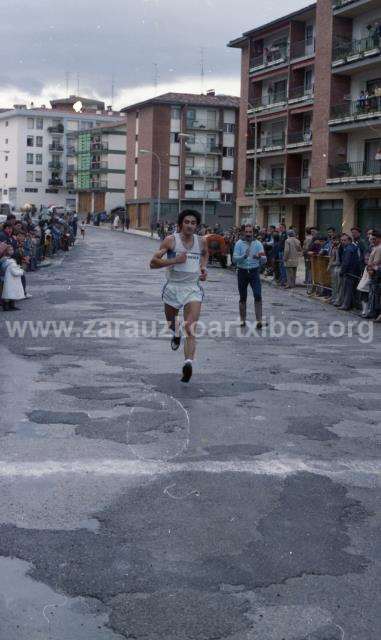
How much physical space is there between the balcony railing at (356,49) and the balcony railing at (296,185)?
8806mm

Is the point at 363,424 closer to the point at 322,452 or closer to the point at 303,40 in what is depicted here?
the point at 322,452

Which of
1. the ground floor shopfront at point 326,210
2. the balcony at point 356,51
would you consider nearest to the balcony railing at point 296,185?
the ground floor shopfront at point 326,210

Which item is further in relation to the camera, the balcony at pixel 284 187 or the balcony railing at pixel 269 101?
the balcony railing at pixel 269 101

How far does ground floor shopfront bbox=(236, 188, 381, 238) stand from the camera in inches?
1746

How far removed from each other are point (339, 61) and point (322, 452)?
42.3 metres

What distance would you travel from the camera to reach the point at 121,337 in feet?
42.8

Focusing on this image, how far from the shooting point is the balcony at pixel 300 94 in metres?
50.8

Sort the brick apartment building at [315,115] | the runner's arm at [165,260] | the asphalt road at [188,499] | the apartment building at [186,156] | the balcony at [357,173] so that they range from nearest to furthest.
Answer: the asphalt road at [188,499], the runner's arm at [165,260], the balcony at [357,173], the brick apartment building at [315,115], the apartment building at [186,156]

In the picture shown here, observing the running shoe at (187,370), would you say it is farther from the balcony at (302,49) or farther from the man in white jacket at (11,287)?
the balcony at (302,49)

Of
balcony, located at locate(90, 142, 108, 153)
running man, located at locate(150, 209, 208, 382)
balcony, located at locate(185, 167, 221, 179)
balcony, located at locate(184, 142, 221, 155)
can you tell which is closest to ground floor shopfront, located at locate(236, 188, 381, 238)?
balcony, located at locate(185, 167, 221, 179)

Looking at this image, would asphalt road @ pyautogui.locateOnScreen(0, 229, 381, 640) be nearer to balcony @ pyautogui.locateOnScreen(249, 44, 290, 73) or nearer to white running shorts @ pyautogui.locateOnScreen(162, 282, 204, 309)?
white running shorts @ pyautogui.locateOnScreen(162, 282, 204, 309)

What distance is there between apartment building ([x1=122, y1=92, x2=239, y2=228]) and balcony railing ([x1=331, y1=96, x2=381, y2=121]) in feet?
130

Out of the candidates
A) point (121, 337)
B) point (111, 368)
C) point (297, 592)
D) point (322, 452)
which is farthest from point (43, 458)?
point (121, 337)

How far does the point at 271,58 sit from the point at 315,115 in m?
8.75
